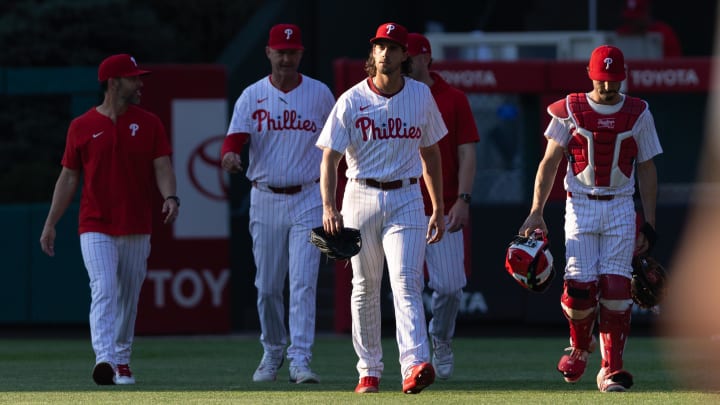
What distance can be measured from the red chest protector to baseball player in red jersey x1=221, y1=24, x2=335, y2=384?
1.80 metres

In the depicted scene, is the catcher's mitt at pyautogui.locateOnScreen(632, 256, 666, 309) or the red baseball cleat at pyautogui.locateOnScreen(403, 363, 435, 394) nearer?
the red baseball cleat at pyautogui.locateOnScreen(403, 363, 435, 394)

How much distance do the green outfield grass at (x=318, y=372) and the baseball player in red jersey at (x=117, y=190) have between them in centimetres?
58

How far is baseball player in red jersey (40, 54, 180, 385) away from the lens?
986cm

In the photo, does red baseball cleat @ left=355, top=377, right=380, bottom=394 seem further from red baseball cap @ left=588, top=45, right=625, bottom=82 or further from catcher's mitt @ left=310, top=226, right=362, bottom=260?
red baseball cap @ left=588, top=45, right=625, bottom=82

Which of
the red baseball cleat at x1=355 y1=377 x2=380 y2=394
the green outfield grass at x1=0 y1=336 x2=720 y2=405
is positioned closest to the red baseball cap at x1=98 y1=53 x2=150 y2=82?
the green outfield grass at x1=0 y1=336 x2=720 y2=405

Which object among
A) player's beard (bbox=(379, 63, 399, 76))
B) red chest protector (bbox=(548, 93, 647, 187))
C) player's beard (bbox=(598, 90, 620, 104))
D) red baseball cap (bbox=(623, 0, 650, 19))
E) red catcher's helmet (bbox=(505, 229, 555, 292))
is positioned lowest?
red catcher's helmet (bbox=(505, 229, 555, 292))

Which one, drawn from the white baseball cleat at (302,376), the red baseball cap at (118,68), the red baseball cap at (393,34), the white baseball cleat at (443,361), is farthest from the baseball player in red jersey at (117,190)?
the red baseball cap at (393,34)

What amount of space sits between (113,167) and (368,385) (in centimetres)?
224

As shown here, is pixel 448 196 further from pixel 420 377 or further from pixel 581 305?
pixel 420 377

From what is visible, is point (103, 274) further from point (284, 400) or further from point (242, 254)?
point (242, 254)

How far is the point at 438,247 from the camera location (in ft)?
33.6

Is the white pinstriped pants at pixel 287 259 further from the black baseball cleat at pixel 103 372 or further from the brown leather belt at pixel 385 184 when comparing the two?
the brown leather belt at pixel 385 184

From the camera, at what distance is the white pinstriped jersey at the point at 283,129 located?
1009 centimetres

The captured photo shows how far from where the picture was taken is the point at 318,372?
11047 mm
